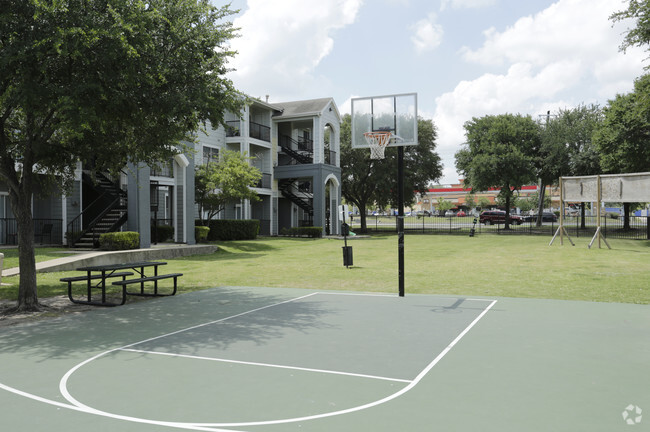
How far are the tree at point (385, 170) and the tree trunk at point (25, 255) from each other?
39095 mm

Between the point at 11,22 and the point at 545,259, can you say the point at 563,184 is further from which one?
the point at 11,22

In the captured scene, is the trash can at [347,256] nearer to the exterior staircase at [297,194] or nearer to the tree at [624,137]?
the exterior staircase at [297,194]

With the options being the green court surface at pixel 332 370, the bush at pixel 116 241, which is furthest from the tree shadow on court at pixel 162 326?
the bush at pixel 116 241

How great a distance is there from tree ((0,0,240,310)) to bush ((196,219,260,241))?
1882 centimetres

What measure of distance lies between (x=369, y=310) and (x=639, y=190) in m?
21.5

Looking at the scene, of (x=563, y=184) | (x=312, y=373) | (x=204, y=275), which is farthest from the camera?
(x=563, y=184)

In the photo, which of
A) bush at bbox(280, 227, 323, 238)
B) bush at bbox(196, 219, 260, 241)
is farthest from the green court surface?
bush at bbox(280, 227, 323, 238)

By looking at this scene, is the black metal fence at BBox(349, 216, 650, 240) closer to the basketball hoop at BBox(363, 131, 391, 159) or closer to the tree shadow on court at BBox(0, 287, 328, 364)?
the basketball hoop at BBox(363, 131, 391, 159)

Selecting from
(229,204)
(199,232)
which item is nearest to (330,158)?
(229,204)

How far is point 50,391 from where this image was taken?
5.51 metres

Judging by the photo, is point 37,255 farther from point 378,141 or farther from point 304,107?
point 304,107

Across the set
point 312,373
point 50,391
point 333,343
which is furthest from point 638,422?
point 50,391

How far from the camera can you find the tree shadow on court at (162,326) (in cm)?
752

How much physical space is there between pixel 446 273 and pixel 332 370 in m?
11.6
